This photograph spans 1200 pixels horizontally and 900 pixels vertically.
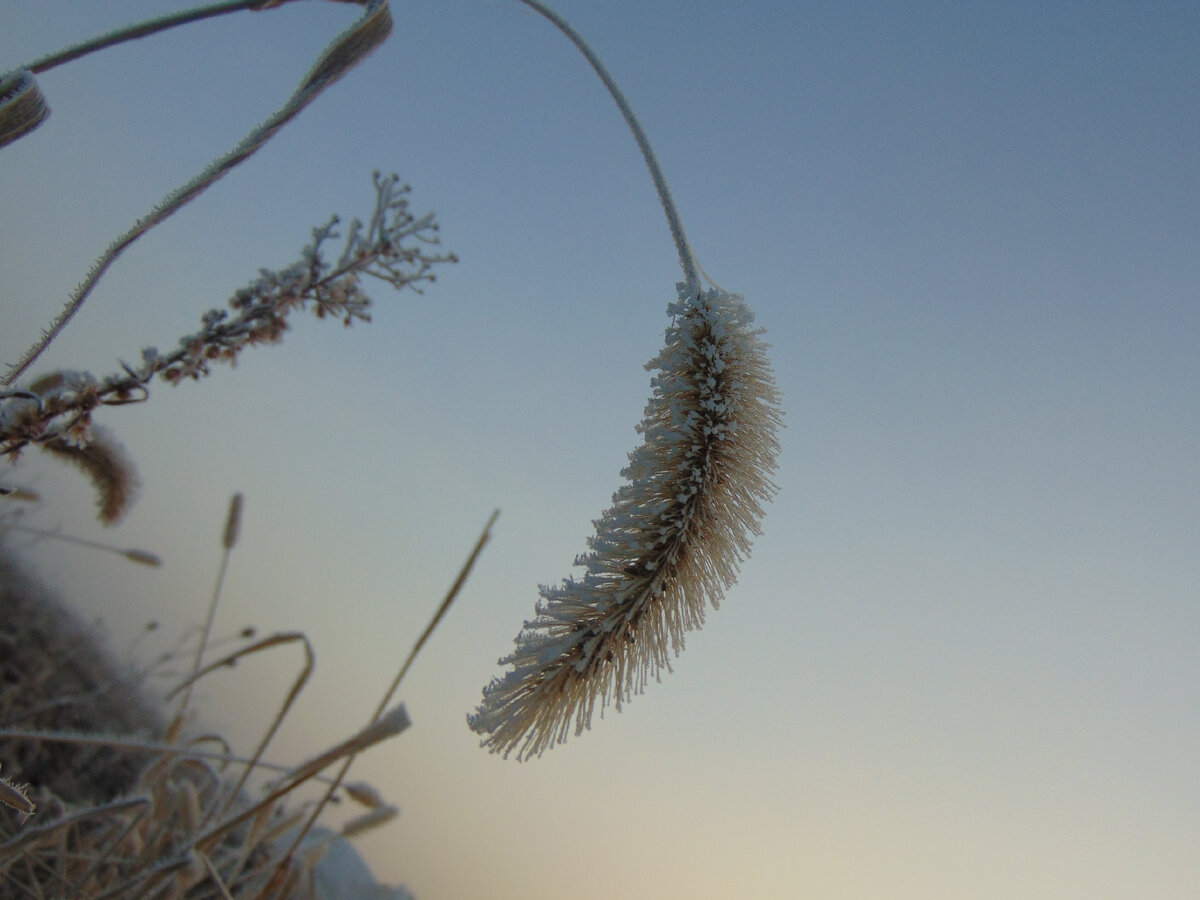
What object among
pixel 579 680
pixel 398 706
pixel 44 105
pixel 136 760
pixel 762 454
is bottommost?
pixel 136 760

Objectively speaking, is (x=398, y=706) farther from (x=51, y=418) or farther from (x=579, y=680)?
(x=51, y=418)

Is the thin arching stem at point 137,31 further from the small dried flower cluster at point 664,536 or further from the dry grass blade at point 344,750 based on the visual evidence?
the dry grass blade at point 344,750

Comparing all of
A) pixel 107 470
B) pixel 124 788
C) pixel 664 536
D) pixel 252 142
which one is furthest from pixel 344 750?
pixel 124 788

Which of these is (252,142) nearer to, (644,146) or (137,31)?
(137,31)

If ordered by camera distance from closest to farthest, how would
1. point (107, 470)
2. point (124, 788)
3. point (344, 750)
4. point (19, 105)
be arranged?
point (19, 105)
point (344, 750)
point (107, 470)
point (124, 788)

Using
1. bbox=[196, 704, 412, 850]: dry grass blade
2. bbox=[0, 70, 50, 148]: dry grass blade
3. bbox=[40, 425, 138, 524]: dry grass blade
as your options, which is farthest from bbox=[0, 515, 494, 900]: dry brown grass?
bbox=[0, 70, 50, 148]: dry grass blade

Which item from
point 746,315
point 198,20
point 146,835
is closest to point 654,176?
point 746,315

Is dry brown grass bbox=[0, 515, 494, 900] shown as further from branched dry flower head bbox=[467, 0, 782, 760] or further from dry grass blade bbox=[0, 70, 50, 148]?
dry grass blade bbox=[0, 70, 50, 148]

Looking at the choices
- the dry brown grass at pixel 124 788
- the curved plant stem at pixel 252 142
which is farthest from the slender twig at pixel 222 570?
the curved plant stem at pixel 252 142
